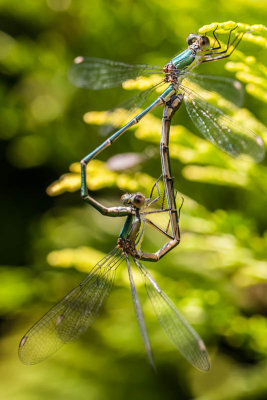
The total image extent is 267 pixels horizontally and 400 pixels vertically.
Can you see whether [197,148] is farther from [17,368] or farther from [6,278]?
[17,368]

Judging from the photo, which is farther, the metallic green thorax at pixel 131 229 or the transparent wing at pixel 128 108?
the transparent wing at pixel 128 108

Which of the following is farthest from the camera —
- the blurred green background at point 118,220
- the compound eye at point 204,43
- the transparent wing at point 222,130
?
the blurred green background at point 118,220

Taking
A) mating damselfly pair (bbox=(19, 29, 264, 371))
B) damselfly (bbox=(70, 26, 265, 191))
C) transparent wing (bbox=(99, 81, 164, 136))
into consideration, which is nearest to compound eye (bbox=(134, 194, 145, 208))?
mating damselfly pair (bbox=(19, 29, 264, 371))

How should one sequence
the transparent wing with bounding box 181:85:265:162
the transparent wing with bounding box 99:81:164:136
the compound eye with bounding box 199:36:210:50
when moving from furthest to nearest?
the transparent wing with bounding box 99:81:164:136 → the transparent wing with bounding box 181:85:265:162 → the compound eye with bounding box 199:36:210:50

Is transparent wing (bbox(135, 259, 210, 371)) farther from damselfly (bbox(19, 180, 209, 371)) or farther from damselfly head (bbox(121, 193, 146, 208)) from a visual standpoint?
damselfly head (bbox(121, 193, 146, 208))

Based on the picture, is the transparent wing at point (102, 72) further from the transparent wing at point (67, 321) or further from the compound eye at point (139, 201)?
the transparent wing at point (67, 321)

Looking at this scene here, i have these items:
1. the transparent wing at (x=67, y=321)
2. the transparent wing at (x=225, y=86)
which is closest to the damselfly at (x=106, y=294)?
the transparent wing at (x=67, y=321)

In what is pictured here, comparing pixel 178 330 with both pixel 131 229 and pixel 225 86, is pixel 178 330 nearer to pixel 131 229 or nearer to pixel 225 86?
pixel 131 229

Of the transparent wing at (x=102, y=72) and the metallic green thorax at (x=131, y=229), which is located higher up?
the transparent wing at (x=102, y=72)
